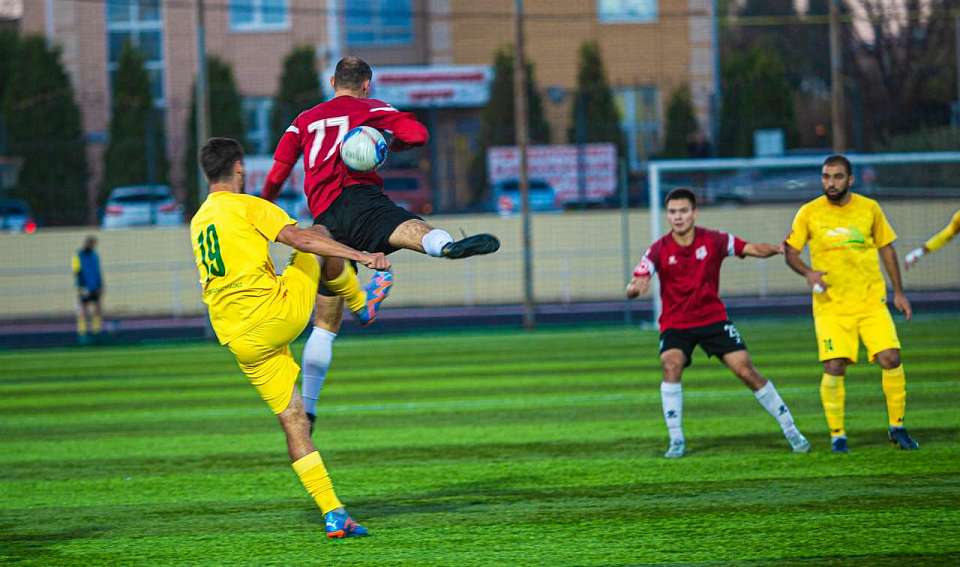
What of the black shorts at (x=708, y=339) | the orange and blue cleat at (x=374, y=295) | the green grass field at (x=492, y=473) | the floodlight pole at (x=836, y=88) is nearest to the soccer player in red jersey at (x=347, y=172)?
the orange and blue cleat at (x=374, y=295)

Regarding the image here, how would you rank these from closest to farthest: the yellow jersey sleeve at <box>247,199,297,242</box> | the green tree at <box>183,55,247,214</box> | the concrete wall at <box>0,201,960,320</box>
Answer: the yellow jersey sleeve at <box>247,199,297,242</box> < the concrete wall at <box>0,201,960,320</box> < the green tree at <box>183,55,247,214</box>

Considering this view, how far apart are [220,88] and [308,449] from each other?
32.4 meters

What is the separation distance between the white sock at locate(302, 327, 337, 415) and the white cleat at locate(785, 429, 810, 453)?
3231 mm

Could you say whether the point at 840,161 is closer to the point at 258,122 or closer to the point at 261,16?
the point at 258,122

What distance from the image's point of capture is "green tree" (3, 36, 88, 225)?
109ft

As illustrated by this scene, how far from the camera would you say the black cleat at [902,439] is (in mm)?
9125

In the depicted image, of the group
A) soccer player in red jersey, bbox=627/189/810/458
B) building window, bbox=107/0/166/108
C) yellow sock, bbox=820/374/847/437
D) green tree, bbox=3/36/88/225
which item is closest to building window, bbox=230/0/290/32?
building window, bbox=107/0/166/108

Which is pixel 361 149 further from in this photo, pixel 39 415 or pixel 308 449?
pixel 39 415

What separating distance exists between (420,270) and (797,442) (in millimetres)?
21448

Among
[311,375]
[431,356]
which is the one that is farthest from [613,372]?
[311,375]

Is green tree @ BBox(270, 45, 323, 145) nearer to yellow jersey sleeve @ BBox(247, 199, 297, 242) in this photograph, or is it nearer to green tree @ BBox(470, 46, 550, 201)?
green tree @ BBox(470, 46, 550, 201)

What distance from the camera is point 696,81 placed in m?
42.4

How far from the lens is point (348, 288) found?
7.79 metres

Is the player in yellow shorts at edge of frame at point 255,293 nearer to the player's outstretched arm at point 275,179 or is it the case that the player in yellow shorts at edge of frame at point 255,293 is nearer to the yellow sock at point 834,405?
the player's outstretched arm at point 275,179
